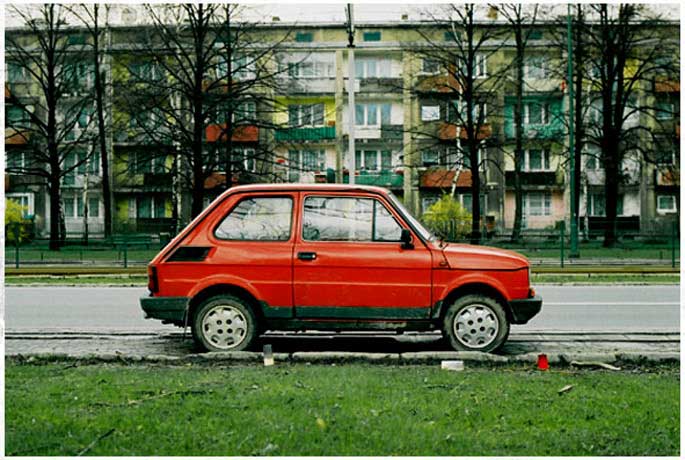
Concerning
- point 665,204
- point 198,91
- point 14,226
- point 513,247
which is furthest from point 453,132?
point 14,226

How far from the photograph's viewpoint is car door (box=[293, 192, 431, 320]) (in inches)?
358

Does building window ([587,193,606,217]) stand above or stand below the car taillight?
above

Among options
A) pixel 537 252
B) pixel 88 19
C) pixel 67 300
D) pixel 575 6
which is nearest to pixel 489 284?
pixel 67 300

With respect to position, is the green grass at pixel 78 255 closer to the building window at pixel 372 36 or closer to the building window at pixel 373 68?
the building window at pixel 373 68

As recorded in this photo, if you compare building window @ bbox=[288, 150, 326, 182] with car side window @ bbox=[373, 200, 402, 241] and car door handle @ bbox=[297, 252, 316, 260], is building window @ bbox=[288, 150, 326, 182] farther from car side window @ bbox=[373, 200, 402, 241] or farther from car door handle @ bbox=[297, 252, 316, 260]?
car door handle @ bbox=[297, 252, 316, 260]

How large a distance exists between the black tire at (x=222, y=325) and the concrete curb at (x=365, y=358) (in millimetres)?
398

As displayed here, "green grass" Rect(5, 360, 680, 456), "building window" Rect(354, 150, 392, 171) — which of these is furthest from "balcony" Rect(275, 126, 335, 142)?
"green grass" Rect(5, 360, 680, 456)

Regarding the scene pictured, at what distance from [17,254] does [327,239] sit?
22.0 meters

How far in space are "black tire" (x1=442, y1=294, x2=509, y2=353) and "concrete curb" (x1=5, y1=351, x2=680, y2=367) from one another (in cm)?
48

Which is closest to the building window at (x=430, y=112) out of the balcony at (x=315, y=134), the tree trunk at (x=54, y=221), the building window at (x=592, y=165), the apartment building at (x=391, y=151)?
the apartment building at (x=391, y=151)

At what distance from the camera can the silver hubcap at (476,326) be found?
30.1ft

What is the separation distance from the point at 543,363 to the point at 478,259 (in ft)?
4.64

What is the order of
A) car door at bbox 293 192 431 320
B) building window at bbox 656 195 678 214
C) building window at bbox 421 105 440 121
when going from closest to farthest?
car door at bbox 293 192 431 320 < building window at bbox 421 105 440 121 < building window at bbox 656 195 678 214

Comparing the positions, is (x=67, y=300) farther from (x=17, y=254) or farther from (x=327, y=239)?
(x=17, y=254)
